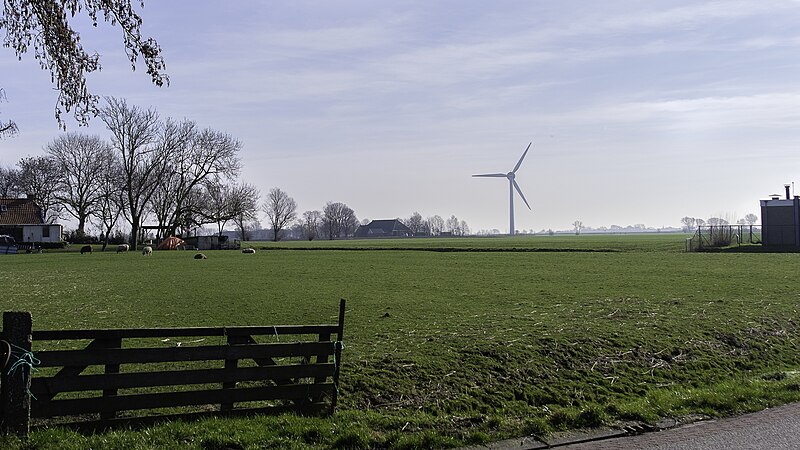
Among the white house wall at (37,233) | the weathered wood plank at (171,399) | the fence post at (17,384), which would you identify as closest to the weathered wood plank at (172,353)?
the fence post at (17,384)

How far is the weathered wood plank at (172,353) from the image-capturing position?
9219 mm

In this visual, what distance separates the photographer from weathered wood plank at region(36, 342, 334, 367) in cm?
922

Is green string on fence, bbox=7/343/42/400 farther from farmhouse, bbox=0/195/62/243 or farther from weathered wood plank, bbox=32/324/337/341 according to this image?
farmhouse, bbox=0/195/62/243

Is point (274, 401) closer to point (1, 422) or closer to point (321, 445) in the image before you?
point (321, 445)

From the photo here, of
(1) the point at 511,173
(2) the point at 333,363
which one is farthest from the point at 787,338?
(1) the point at 511,173

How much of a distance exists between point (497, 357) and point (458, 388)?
6.19 ft

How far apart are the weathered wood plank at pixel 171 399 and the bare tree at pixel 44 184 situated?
118 metres

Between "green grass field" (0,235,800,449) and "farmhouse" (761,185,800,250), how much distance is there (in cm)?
4813

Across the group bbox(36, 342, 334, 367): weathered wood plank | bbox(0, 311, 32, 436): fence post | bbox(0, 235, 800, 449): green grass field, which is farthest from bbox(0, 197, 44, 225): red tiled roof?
bbox(0, 311, 32, 436): fence post

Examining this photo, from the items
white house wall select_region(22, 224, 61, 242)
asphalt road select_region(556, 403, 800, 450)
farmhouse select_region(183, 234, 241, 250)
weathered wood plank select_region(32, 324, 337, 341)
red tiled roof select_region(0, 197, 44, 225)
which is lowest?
asphalt road select_region(556, 403, 800, 450)

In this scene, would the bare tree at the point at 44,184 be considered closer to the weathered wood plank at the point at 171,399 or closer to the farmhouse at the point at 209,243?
the farmhouse at the point at 209,243

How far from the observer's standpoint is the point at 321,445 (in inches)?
362

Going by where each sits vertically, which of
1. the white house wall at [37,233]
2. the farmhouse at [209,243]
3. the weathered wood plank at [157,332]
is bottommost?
the weathered wood plank at [157,332]

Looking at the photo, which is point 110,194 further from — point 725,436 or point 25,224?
point 725,436
